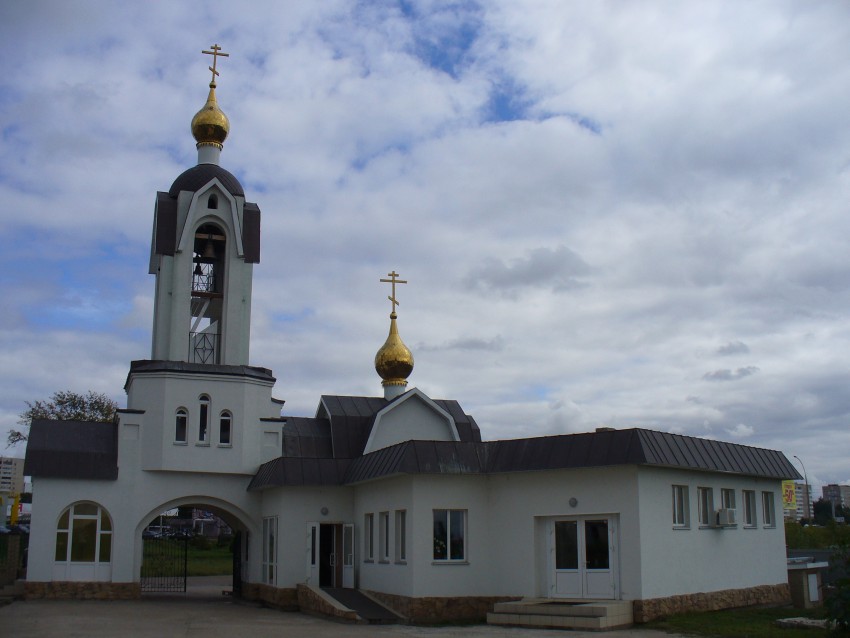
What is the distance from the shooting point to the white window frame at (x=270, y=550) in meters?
23.4

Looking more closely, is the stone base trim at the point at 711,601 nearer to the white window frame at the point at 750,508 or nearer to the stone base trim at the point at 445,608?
the white window frame at the point at 750,508

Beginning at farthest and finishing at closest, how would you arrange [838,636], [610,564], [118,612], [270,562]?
[270,562] < [118,612] < [610,564] < [838,636]

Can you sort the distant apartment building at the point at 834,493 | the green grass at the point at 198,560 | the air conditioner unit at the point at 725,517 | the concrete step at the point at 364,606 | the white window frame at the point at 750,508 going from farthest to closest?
the distant apartment building at the point at 834,493 → the green grass at the point at 198,560 → the white window frame at the point at 750,508 → the air conditioner unit at the point at 725,517 → the concrete step at the point at 364,606

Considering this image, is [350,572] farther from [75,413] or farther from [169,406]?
[75,413]

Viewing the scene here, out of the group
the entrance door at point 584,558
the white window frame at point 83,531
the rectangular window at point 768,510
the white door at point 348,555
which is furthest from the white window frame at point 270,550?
the rectangular window at point 768,510

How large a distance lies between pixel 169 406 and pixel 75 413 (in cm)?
2209

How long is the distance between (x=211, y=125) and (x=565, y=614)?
17.8 meters

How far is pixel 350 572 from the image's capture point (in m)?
22.3

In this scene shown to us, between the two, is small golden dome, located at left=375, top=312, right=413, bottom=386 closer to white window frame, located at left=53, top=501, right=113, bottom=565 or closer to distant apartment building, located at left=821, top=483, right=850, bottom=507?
white window frame, located at left=53, top=501, right=113, bottom=565

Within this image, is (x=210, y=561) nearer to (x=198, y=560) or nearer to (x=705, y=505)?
(x=198, y=560)

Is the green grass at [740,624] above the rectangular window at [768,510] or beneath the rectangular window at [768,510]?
beneath

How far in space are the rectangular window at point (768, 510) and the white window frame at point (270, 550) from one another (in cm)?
1170

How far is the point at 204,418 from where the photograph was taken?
81.4 ft

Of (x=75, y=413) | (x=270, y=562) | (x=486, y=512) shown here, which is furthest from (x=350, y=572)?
(x=75, y=413)
